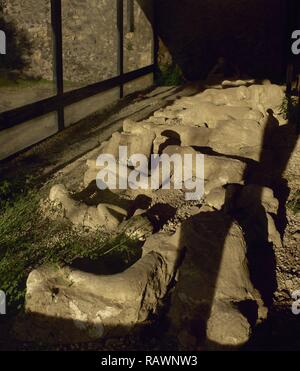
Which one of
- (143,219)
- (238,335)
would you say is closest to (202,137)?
(143,219)

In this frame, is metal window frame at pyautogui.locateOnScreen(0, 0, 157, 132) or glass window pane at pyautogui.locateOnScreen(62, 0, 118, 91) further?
glass window pane at pyautogui.locateOnScreen(62, 0, 118, 91)

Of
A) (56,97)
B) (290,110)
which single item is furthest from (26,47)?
(290,110)

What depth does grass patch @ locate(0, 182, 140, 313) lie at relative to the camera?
352 centimetres

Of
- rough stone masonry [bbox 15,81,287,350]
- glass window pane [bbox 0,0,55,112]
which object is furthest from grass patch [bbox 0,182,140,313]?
glass window pane [bbox 0,0,55,112]

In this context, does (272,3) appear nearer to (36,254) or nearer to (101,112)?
(101,112)

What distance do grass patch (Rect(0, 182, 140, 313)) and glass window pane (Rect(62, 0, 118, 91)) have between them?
25.5 ft

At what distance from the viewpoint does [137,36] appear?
1113 cm

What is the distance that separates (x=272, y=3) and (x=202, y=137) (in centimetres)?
733

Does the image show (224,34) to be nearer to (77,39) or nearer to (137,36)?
(137,36)

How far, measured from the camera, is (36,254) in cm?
381

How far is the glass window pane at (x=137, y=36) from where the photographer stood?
10.9 metres

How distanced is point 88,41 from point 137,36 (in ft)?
5.48

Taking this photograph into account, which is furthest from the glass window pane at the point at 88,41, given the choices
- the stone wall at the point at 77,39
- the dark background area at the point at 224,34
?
the dark background area at the point at 224,34

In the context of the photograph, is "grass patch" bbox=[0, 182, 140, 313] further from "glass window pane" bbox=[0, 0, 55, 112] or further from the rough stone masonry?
"glass window pane" bbox=[0, 0, 55, 112]
